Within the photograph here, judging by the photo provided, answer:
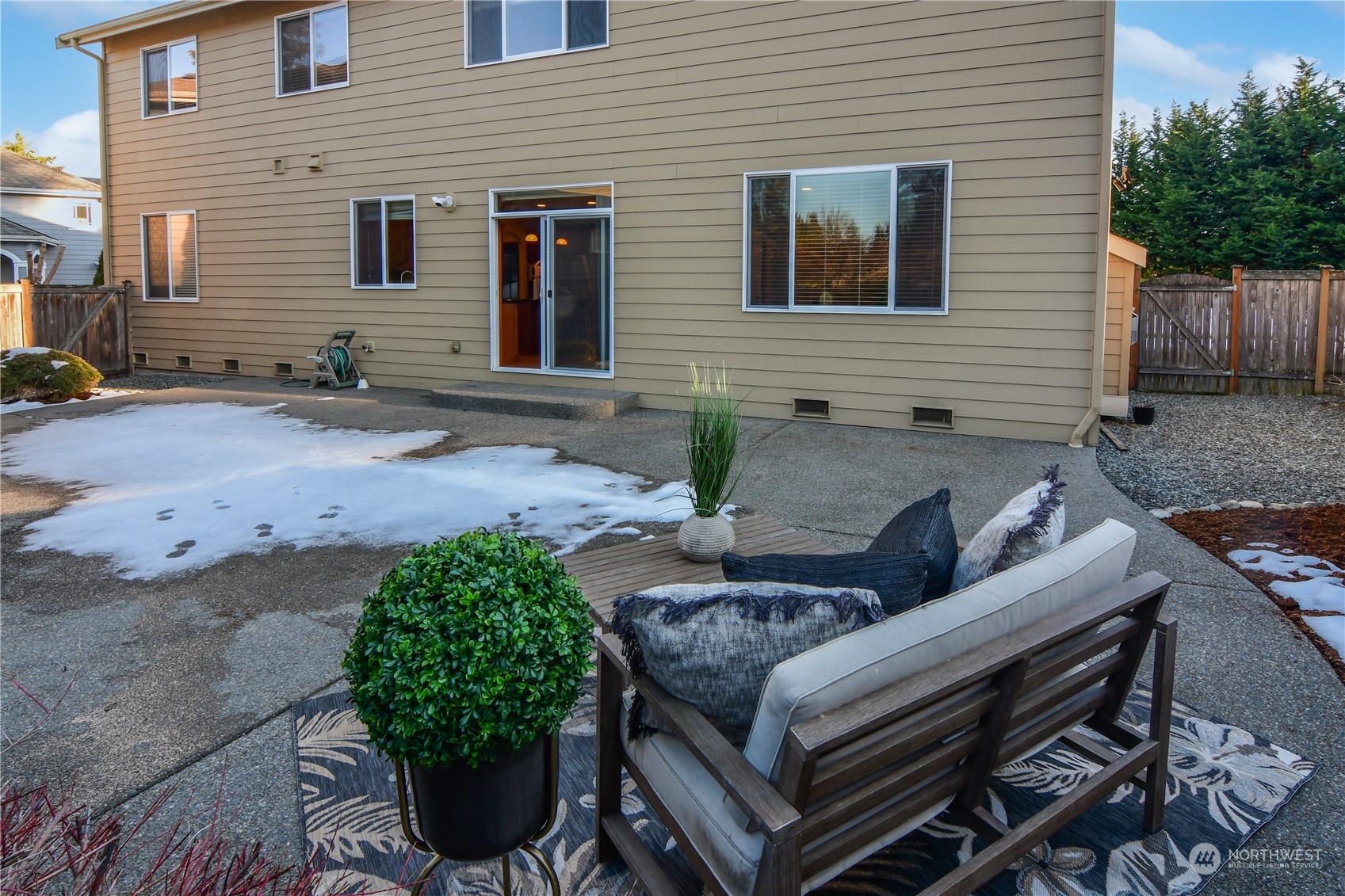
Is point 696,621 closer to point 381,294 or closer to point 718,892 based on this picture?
point 718,892

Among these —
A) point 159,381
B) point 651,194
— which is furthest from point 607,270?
point 159,381

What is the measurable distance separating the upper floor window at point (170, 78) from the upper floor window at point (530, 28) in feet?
15.9

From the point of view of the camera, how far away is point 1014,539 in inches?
83.0

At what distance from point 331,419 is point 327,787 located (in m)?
6.32

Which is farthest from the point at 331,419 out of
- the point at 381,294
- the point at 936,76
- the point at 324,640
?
the point at 936,76

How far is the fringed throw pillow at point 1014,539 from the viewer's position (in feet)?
6.88

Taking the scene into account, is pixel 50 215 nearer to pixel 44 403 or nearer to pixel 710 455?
pixel 44 403

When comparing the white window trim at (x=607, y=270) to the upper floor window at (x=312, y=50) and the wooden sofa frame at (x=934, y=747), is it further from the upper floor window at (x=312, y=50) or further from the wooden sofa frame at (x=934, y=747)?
the wooden sofa frame at (x=934, y=747)

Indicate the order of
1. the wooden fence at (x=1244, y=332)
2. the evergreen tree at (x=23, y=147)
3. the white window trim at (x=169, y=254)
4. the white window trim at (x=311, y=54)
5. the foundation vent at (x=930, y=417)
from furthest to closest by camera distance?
the evergreen tree at (x=23, y=147)
the white window trim at (x=169, y=254)
the wooden fence at (x=1244, y=332)
the white window trim at (x=311, y=54)
the foundation vent at (x=930, y=417)

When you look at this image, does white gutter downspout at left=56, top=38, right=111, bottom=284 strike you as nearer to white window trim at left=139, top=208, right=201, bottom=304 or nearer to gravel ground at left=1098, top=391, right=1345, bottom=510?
white window trim at left=139, top=208, right=201, bottom=304

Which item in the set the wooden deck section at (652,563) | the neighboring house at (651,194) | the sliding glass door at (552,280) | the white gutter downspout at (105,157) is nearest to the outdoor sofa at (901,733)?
the wooden deck section at (652,563)

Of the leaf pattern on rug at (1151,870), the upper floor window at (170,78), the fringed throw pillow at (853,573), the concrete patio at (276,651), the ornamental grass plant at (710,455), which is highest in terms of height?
the upper floor window at (170,78)

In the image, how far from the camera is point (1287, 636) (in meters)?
Result: 3.33

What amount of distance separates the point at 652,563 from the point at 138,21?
1252 centimetres
